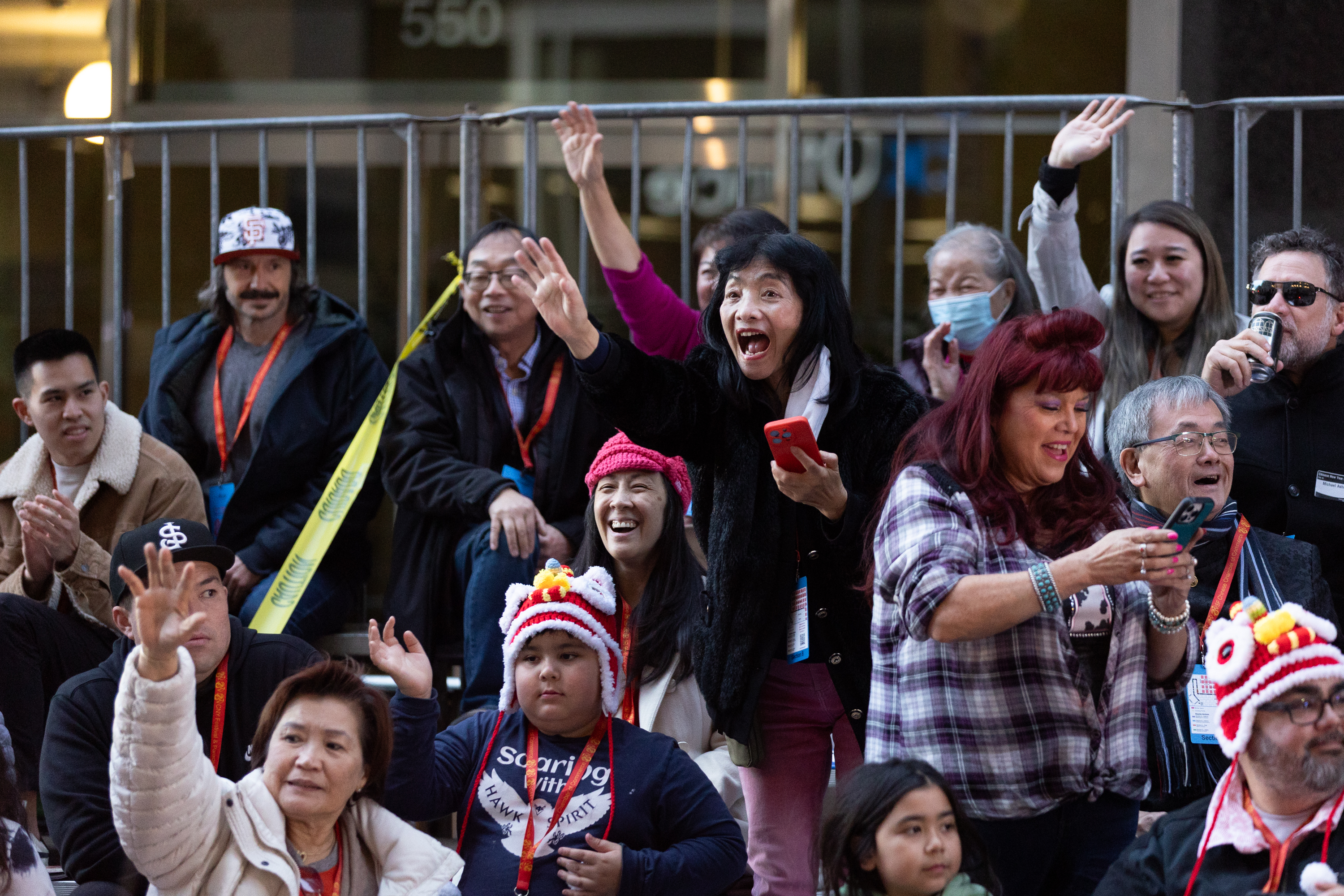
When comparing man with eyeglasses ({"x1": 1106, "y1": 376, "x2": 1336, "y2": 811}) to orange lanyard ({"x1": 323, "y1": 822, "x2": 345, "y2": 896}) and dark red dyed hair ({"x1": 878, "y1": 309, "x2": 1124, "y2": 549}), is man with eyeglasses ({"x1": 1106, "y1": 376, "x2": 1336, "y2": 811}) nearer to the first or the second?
dark red dyed hair ({"x1": 878, "y1": 309, "x2": 1124, "y2": 549})

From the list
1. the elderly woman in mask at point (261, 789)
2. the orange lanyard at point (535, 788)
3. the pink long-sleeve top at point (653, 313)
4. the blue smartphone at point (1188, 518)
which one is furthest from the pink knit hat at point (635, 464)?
the blue smartphone at point (1188, 518)

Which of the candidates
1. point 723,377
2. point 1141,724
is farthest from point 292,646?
point 1141,724

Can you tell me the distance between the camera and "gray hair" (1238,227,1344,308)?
14.6 ft

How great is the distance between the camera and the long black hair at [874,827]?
309 centimetres

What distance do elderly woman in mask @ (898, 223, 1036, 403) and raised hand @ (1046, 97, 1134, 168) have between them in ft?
1.23

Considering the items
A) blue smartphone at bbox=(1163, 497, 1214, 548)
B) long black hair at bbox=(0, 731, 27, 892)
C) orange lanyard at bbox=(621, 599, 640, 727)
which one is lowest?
long black hair at bbox=(0, 731, 27, 892)

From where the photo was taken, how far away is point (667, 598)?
4426 millimetres

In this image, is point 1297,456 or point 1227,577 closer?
point 1227,577

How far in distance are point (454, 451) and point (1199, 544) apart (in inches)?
96.1

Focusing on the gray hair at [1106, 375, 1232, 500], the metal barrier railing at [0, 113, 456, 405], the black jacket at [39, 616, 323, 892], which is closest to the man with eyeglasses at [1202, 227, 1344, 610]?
the gray hair at [1106, 375, 1232, 500]

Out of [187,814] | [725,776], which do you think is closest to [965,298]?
[725,776]

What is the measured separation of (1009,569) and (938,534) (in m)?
0.17

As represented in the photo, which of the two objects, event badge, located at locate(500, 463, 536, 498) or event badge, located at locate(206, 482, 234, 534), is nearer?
event badge, located at locate(500, 463, 536, 498)

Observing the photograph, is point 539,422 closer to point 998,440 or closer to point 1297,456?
point 998,440
